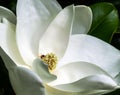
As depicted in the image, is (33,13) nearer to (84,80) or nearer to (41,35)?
(41,35)

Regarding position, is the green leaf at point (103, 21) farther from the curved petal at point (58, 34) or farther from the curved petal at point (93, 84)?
the curved petal at point (93, 84)

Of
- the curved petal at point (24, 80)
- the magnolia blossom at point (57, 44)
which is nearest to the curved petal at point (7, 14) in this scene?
the magnolia blossom at point (57, 44)

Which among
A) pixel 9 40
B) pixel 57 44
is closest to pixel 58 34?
pixel 57 44

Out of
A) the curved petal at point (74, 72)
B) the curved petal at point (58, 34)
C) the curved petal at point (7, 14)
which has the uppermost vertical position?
the curved petal at point (7, 14)

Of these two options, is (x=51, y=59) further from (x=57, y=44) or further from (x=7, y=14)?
(x=7, y=14)

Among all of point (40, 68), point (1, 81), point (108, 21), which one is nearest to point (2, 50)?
point (40, 68)

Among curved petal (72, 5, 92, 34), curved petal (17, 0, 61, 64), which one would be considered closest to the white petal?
curved petal (17, 0, 61, 64)
